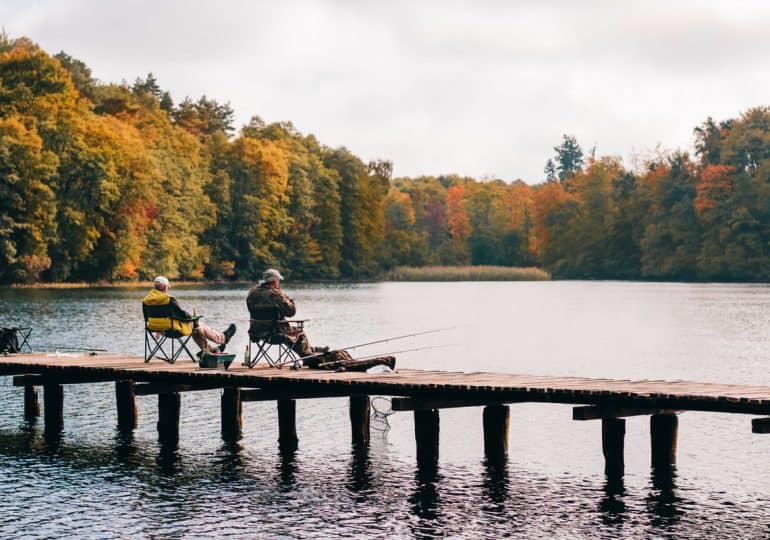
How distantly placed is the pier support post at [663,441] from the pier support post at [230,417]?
6.77 meters

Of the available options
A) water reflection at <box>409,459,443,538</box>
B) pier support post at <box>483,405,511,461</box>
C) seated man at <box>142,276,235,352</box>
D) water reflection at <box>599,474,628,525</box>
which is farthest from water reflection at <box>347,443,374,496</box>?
water reflection at <box>599,474,628,525</box>

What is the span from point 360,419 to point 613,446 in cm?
440

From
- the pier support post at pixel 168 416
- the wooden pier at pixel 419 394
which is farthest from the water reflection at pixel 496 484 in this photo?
the pier support post at pixel 168 416

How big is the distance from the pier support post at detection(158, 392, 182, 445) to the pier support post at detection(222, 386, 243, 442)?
78 cm

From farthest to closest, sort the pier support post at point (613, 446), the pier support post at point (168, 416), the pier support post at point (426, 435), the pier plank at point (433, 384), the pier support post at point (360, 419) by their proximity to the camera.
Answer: the pier support post at point (168, 416) < the pier support post at point (360, 419) < the pier support post at point (426, 435) < the pier support post at point (613, 446) < the pier plank at point (433, 384)

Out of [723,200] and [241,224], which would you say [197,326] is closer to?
[241,224]

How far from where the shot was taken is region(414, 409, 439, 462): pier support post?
65.9ft

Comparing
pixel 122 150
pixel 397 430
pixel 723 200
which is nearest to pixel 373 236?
pixel 723 200

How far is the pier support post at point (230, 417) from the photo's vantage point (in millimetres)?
21906

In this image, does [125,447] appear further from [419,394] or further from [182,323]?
[419,394]

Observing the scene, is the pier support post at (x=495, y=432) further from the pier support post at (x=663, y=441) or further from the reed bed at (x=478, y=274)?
the reed bed at (x=478, y=274)

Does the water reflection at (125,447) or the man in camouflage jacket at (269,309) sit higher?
the man in camouflage jacket at (269,309)

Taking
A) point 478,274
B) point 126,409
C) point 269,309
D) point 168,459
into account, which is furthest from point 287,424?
point 478,274

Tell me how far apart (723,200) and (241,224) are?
135 ft
